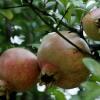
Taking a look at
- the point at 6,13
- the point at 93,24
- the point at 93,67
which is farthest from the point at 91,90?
the point at 6,13

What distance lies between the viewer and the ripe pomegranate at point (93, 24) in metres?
1.04

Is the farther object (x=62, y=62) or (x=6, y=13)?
(x=6, y=13)

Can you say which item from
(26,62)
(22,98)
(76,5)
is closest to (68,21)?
(76,5)

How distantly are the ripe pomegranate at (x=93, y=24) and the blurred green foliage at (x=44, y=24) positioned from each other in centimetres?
7

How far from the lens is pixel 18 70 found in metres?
1.08

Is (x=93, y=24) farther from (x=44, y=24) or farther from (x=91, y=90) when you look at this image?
(x=44, y=24)

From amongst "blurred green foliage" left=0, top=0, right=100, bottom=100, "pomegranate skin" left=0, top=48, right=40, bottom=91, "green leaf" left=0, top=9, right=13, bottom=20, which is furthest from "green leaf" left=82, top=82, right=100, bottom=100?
"green leaf" left=0, top=9, right=13, bottom=20

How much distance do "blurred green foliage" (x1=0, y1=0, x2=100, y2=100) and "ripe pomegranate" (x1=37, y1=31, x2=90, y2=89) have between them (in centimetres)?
4

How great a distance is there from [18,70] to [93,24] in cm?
24

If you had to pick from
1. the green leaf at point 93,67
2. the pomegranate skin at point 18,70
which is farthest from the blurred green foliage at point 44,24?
the pomegranate skin at point 18,70

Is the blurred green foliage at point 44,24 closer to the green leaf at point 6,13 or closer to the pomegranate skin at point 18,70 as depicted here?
the green leaf at point 6,13

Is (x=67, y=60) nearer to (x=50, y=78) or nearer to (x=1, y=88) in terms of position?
(x=50, y=78)

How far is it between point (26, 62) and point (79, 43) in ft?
0.52

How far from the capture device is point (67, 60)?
101 cm
